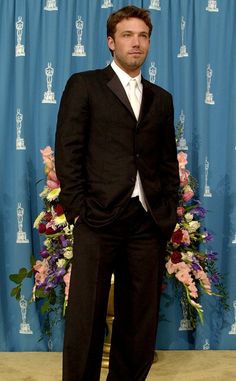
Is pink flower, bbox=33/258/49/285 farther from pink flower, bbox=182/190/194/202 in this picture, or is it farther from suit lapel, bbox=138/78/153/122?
suit lapel, bbox=138/78/153/122

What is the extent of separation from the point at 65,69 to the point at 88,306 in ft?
4.82

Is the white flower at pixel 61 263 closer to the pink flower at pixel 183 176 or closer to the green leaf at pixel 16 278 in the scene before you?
the green leaf at pixel 16 278

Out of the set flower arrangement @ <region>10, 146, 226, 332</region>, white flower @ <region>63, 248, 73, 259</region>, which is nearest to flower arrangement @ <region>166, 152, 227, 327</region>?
flower arrangement @ <region>10, 146, 226, 332</region>

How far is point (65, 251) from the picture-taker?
2.89 meters

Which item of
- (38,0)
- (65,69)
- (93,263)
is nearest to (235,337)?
(93,263)

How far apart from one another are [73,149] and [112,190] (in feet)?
0.67

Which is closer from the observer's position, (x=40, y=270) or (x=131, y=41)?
(x=131, y=41)

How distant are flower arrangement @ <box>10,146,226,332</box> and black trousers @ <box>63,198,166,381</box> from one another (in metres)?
0.57

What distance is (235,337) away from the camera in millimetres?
3357

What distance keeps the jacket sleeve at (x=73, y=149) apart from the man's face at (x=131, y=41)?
0.19 metres

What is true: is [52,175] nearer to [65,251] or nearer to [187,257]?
[65,251]

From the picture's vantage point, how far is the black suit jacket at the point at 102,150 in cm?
216

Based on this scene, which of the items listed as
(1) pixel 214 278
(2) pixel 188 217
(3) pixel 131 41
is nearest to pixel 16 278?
(2) pixel 188 217

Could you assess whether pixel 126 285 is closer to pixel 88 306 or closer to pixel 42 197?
pixel 88 306
